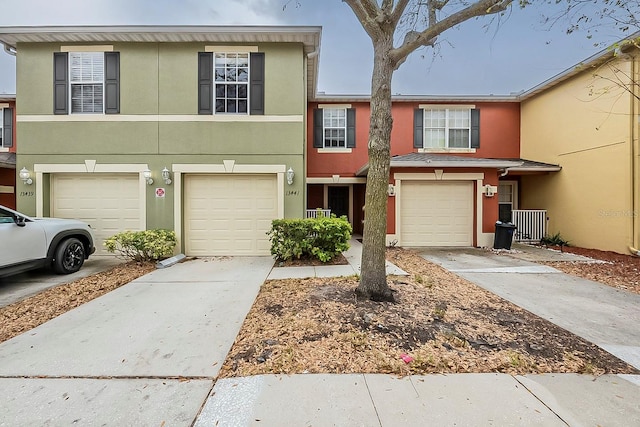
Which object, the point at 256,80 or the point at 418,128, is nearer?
the point at 256,80

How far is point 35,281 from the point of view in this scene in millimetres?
5543

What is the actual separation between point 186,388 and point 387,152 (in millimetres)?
3450

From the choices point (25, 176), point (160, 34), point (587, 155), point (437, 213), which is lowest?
point (437, 213)

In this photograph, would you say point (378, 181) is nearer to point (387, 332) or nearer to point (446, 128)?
point (387, 332)

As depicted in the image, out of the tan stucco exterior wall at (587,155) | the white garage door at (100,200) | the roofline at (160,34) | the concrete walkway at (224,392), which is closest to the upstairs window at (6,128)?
the roofline at (160,34)

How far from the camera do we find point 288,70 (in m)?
7.51

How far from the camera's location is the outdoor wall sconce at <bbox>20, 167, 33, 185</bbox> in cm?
731

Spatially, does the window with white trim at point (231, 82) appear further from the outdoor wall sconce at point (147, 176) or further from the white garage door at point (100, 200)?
the white garage door at point (100, 200)

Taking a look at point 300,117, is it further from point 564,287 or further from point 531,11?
point 564,287

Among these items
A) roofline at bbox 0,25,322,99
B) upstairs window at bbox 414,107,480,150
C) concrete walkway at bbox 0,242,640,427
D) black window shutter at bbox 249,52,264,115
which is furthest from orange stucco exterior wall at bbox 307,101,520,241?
concrete walkway at bbox 0,242,640,427

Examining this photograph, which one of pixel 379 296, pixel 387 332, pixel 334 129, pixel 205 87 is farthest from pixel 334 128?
pixel 387 332

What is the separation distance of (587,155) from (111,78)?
14186 mm

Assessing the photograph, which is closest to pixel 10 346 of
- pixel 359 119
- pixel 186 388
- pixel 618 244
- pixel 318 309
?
pixel 186 388

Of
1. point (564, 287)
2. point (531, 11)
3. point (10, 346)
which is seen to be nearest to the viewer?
point (10, 346)
